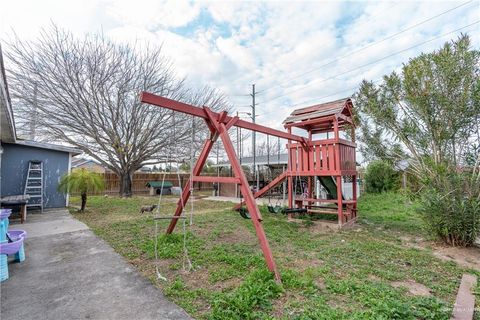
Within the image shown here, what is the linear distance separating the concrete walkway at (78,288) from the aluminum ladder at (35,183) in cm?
457

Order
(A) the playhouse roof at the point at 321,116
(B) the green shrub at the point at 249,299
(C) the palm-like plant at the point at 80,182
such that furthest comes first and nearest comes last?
(C) the palm-like plant at the point at 80,182 → (A) the playhouse roof at the point at 321,116 → (B) the green shrub at the point at 249,299

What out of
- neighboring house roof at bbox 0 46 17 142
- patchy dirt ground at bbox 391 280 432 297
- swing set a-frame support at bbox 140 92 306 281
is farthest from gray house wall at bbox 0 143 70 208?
patchy dirt ground at bbox 391 280 432 297

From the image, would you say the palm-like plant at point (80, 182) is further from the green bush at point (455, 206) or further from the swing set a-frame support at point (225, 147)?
the green bush at point (455, 206)

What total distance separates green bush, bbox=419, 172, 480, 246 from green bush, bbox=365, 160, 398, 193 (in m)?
8.44

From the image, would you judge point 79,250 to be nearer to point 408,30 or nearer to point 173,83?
point 173,83

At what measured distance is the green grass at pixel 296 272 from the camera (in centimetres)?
211

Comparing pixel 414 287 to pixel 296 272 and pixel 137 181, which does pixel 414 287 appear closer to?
pixel 296 272

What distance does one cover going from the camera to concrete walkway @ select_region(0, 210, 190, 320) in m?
2.08

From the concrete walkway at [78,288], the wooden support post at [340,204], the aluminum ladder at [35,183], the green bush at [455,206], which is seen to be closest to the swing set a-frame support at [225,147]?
the concrete walkway at [78,288]

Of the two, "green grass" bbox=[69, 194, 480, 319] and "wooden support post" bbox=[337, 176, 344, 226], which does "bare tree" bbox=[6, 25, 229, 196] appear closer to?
"green grass" bbox=[69, 194, 480, 319]

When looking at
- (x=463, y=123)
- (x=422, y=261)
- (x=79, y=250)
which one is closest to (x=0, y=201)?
(x=79, y=250)

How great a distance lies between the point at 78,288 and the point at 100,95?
10.4 m

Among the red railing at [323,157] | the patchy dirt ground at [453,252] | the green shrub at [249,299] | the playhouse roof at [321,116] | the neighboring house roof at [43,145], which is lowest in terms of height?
the patchy dirt ground at [453,252]

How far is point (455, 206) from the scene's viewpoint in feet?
12.5
